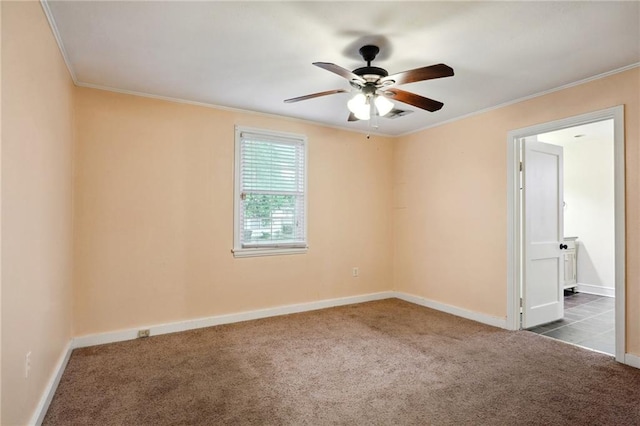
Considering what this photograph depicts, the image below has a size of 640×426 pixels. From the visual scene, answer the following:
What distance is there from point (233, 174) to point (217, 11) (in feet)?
6.75

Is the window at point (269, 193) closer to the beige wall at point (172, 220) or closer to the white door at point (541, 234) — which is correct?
the beige wall at point (172, 220)

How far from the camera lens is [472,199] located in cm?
410

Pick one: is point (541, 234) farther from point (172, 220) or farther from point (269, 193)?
point (172, 220)

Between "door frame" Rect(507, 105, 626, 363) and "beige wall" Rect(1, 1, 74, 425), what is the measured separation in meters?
4.09

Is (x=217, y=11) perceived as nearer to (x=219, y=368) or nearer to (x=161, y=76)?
(x=161, y=76)

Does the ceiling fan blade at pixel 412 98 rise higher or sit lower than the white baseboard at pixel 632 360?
higher

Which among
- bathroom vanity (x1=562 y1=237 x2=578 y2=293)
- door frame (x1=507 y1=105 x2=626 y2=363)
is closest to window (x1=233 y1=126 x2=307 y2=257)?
door frame (x1=507 y1=105 x2=626 y2=363)

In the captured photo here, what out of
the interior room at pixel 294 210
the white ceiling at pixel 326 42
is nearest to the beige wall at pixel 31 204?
the interior room at pixel 294 210

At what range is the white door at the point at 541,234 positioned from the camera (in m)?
3.72

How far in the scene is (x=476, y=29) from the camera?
2.21 meters

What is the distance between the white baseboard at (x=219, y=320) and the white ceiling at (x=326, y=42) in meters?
2.40

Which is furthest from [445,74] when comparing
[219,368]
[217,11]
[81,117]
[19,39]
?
[81,117]

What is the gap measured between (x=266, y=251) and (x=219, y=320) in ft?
3.08

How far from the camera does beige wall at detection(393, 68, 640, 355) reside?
2.78 meters
